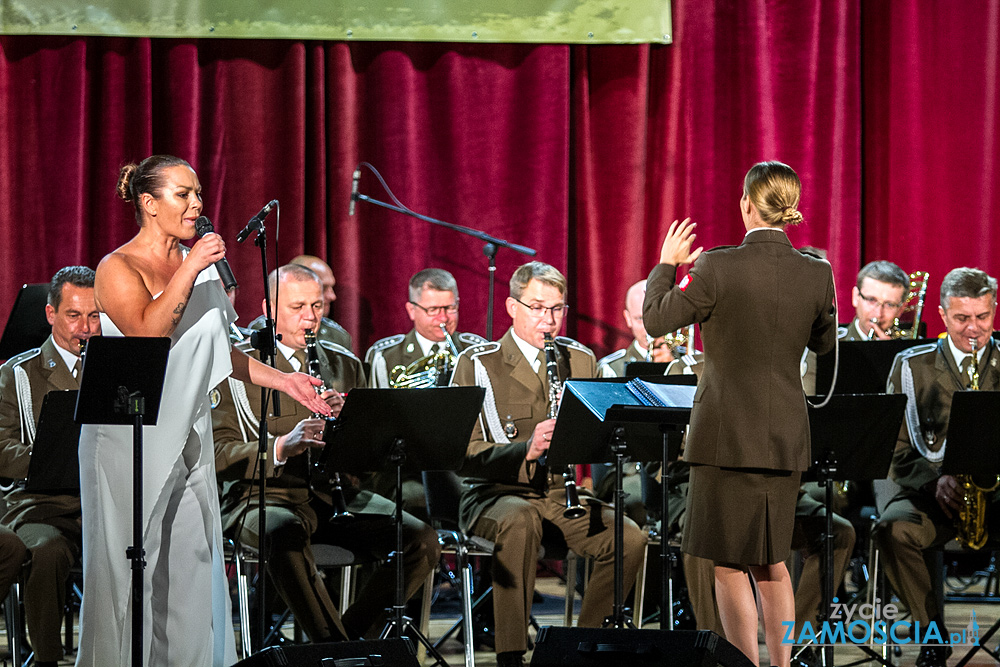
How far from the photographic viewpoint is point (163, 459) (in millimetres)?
3211

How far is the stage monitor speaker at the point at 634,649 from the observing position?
2.62 m

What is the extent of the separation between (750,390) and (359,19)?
152 inches

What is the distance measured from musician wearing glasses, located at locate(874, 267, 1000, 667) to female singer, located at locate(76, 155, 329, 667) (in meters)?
2.50

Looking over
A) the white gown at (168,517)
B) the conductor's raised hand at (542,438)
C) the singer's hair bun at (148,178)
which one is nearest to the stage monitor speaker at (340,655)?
the white gown at (168,517)

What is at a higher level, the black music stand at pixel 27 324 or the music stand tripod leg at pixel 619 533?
the black music stand at pixel 27 324

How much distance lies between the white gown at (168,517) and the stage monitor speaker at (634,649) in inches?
45.1

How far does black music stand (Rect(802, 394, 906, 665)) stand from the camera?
3830 mm

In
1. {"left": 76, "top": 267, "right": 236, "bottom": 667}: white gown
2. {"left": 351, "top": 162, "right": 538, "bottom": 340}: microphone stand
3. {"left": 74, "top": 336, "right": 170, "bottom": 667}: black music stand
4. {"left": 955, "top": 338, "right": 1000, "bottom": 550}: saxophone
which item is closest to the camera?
{"left": 74, "top": 336, "right": 170, "bottom": 667}: black music stand

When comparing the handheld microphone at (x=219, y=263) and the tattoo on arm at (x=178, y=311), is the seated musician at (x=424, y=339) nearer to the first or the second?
the handheld microphone at (x=219, y=263)

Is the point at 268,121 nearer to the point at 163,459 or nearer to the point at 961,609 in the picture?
the point at 163,459

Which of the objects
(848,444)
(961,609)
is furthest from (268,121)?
(961,609)

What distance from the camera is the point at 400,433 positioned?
3.81 metres

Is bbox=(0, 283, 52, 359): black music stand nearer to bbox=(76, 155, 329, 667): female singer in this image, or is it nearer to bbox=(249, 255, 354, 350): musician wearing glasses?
bbox=(249, 255, 354, 350): musician wearing glasses

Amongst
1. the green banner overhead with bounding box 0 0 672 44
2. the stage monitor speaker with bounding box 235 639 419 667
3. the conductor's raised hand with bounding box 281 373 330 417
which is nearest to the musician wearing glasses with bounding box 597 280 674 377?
the green banner overhead with bounding box 0 0 672 44
